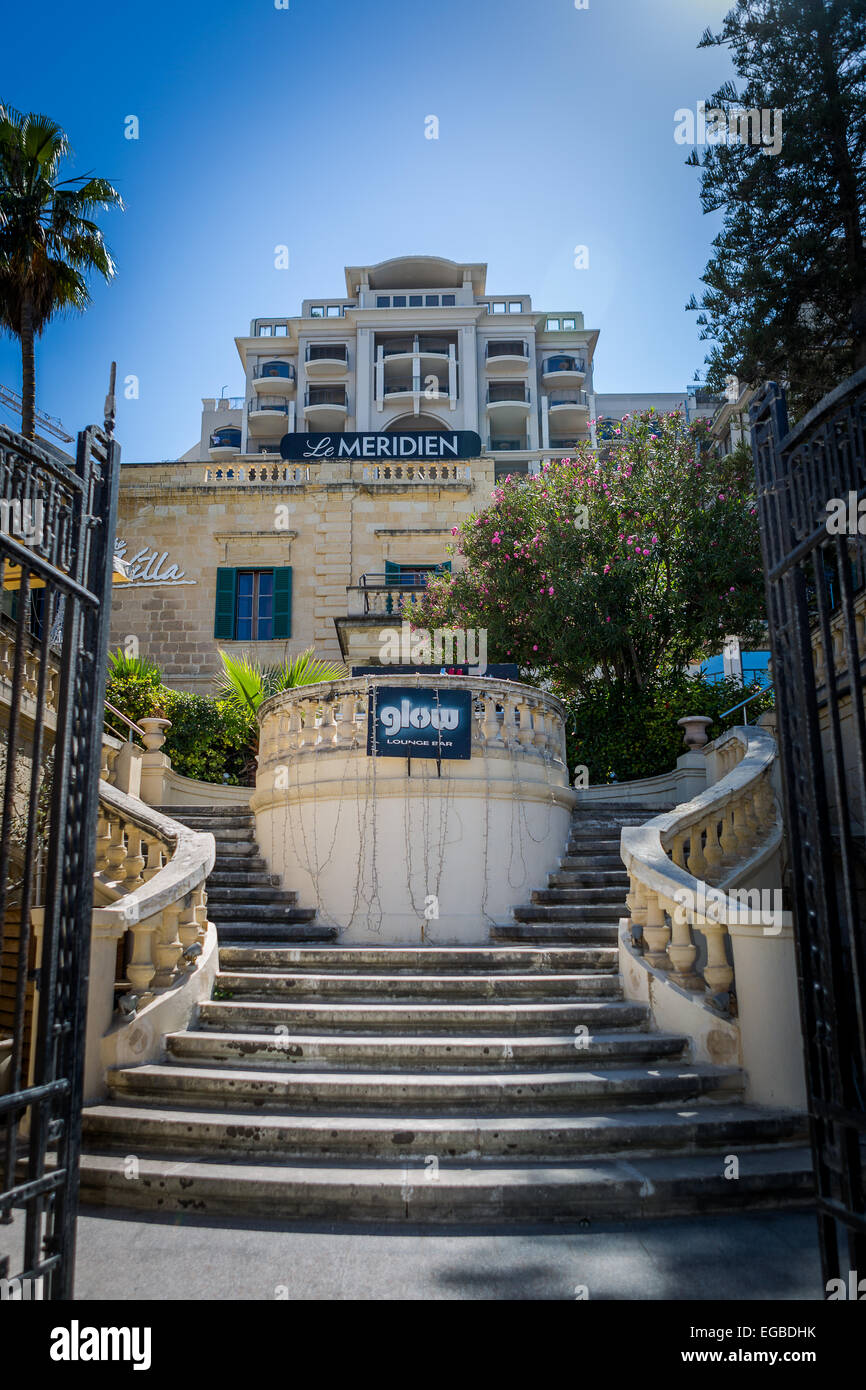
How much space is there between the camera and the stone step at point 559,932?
9.16 m

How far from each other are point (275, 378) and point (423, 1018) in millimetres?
48619

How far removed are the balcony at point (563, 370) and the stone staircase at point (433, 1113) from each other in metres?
47.2

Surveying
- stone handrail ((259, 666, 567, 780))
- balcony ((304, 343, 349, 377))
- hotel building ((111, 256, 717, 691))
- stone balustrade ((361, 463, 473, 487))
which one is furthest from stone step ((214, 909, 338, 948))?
balcony ((304, 343, 349, 377))

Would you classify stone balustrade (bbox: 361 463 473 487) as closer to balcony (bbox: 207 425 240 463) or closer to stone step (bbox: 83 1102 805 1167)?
stone step (bbox: 83 1102 805 1167)

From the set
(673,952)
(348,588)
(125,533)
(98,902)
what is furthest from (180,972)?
(125,533)

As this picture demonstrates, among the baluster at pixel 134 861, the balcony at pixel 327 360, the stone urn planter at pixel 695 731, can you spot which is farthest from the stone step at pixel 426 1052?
the balcony at pixel 327 360

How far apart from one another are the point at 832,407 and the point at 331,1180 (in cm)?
437

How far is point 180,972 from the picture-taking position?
710 cm

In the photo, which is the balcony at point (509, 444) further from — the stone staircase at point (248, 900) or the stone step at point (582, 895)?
the stone step at point (582, 895)

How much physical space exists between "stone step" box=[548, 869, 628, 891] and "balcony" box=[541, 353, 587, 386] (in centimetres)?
4418

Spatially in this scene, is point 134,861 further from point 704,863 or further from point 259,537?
point 259,537

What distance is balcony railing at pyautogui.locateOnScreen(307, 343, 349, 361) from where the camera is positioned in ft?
168

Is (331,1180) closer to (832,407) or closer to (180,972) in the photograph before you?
(180,972)

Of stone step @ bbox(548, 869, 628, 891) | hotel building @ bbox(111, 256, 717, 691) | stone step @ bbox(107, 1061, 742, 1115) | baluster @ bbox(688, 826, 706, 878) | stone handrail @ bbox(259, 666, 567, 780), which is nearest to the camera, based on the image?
stone step @ bbox(107, 1061, 742, 1115)
